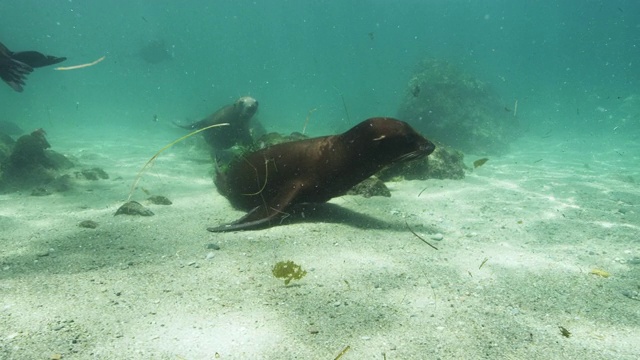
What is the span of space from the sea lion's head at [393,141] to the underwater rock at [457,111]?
45.4 ft

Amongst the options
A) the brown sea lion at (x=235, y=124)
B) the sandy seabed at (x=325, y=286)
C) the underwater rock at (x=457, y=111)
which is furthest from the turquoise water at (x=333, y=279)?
the underwater rock at (x=457, y=111)

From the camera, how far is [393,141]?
3676 mm

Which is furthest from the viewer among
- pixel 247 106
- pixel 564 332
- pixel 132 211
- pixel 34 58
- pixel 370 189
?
pixel 247 106

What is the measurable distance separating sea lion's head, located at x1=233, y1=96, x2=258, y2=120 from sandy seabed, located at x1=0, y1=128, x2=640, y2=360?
203 inches

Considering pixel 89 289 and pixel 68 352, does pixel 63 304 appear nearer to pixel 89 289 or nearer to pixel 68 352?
pixel 89 289

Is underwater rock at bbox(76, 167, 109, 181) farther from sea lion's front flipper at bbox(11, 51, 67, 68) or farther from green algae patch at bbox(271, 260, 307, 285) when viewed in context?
green algae patch at bbox(271, 260, 307, 285)

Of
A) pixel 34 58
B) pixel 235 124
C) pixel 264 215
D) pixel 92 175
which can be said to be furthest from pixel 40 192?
pixel 264 215

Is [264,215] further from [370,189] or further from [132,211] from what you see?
[370,189]

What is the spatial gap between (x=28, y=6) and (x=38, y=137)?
87.3m

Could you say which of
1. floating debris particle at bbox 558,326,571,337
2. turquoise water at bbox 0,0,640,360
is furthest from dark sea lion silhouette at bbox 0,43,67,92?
floating debris particle at bbox 558,326,571,337

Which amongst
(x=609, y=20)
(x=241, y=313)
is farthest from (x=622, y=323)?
(x=609, y=20)

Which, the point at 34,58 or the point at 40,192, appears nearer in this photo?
the point at 34,58

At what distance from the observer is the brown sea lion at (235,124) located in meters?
9.41

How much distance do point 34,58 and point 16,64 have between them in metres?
0.31
